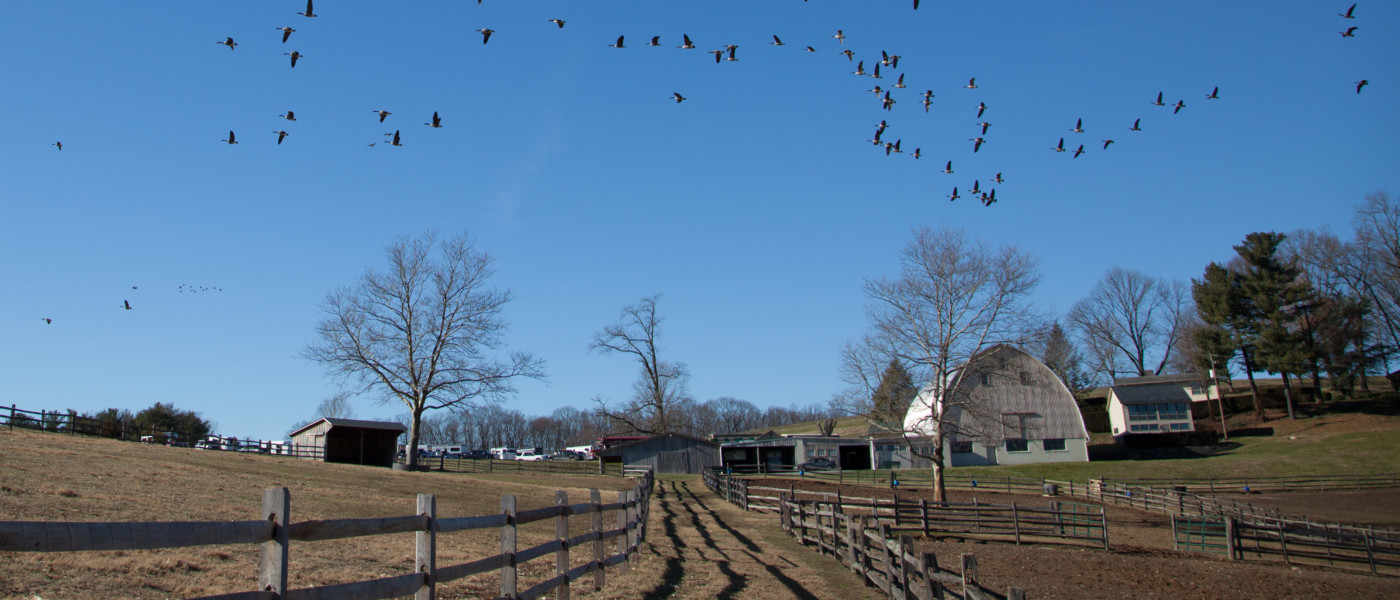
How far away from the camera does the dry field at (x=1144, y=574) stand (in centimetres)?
1698

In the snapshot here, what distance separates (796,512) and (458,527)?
676 inches

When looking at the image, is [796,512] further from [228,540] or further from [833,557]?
[228,540]

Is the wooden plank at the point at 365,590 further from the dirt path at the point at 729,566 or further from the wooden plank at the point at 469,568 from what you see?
the dirt path at the point at 729,566

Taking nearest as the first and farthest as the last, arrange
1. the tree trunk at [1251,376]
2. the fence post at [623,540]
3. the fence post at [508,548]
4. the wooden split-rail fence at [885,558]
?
the fence post at [508,548], the wooden split-rail fence at [885,558], the fence post at [623,540], the tree trunk at [1251,376]

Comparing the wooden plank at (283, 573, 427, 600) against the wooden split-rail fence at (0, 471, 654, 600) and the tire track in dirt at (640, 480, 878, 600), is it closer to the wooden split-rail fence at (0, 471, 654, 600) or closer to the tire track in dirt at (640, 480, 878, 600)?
the wooden split-rail fence at (0, 471, 654, 600)

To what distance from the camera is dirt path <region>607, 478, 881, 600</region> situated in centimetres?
1180

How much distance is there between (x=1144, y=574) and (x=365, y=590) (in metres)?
18.5

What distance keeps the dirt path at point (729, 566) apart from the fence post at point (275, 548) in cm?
→ 600

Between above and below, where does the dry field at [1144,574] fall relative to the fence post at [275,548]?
below

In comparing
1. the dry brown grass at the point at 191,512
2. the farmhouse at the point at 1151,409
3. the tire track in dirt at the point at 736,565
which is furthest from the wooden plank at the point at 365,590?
the farmhouse at the point at 1151,409

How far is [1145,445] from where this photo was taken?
67.1 metres

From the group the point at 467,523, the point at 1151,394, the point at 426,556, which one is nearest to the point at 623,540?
the point at 467,523

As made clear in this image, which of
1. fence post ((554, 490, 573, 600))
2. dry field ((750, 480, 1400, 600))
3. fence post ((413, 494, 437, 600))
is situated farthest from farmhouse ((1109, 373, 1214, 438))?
fence post ((413, 494, 437, 600))

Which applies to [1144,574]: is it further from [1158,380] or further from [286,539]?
[1158,380]
